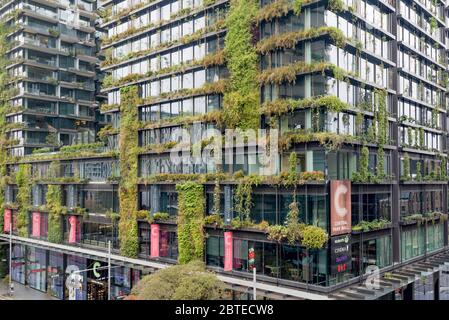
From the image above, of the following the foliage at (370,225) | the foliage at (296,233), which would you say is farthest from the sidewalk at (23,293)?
the foliage at (370,225)

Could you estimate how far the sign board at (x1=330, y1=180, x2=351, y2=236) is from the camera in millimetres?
33781

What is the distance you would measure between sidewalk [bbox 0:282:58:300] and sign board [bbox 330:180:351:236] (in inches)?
1464

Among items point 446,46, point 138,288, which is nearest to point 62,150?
point 138,288

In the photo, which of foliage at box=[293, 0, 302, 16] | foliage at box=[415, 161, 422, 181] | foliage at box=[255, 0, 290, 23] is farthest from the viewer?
foliage at box=[415, 161, 422, 181]

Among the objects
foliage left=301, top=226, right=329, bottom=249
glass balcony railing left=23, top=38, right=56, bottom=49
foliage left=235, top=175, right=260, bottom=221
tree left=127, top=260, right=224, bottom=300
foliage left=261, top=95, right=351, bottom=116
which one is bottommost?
tree left=127, top=260, right=224, bottom=300

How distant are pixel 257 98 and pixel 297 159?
650cm

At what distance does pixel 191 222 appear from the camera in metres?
41.7

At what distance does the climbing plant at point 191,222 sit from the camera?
41062 mm

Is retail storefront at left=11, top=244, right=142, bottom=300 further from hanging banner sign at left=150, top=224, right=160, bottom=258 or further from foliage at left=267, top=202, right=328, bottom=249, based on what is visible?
foliage at left=267, top=202, right=328, bottom=249

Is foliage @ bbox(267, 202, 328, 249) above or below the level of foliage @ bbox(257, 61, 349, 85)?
below

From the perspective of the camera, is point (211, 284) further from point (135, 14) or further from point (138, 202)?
point (135, 14)

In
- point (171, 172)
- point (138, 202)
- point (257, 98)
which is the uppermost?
point (257, 98)

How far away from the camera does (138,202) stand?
157ft

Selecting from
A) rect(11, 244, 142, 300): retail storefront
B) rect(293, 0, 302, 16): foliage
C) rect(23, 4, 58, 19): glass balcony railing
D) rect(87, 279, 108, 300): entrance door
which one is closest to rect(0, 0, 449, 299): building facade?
rect(293, 0, 302, 16): foliage
